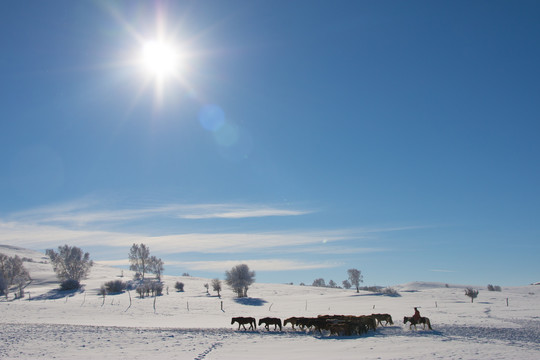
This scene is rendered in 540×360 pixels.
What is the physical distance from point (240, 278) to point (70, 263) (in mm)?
41878

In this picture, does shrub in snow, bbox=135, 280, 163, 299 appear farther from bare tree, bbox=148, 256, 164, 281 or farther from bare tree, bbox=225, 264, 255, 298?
bare tree, bbox=148, 256, 164, 281

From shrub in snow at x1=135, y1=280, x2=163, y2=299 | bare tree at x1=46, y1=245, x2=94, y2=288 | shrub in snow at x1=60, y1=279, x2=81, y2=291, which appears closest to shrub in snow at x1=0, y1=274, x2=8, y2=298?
shrub in snow at x1=60, y1=279, x2=81, y2=291

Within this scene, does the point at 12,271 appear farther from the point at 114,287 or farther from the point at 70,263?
the point at 114,287

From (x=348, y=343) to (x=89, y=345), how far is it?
13.6 meters

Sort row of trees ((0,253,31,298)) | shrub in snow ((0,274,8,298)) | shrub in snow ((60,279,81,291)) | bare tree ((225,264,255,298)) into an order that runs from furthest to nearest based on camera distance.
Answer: row of trees ((0,253,31,298))
shrub in snow ((60,279,81,291))
bare tree ((225,264,255,298))
shrub in snow ((0,274,8,298))

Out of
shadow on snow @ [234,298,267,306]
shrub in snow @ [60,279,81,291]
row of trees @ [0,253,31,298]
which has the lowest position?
shadow on snow @ [234,298,267,306]

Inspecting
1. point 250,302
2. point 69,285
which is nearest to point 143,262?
point 69,285

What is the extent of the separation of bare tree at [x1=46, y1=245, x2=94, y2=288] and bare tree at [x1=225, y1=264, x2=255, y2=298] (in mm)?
36225

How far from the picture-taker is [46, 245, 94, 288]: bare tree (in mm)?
81312

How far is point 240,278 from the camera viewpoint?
2640 inches

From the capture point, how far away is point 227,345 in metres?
19.7

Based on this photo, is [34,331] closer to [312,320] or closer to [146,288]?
[312,320]

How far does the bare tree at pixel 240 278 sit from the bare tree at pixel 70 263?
3623cm

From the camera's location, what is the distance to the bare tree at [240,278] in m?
66.1
